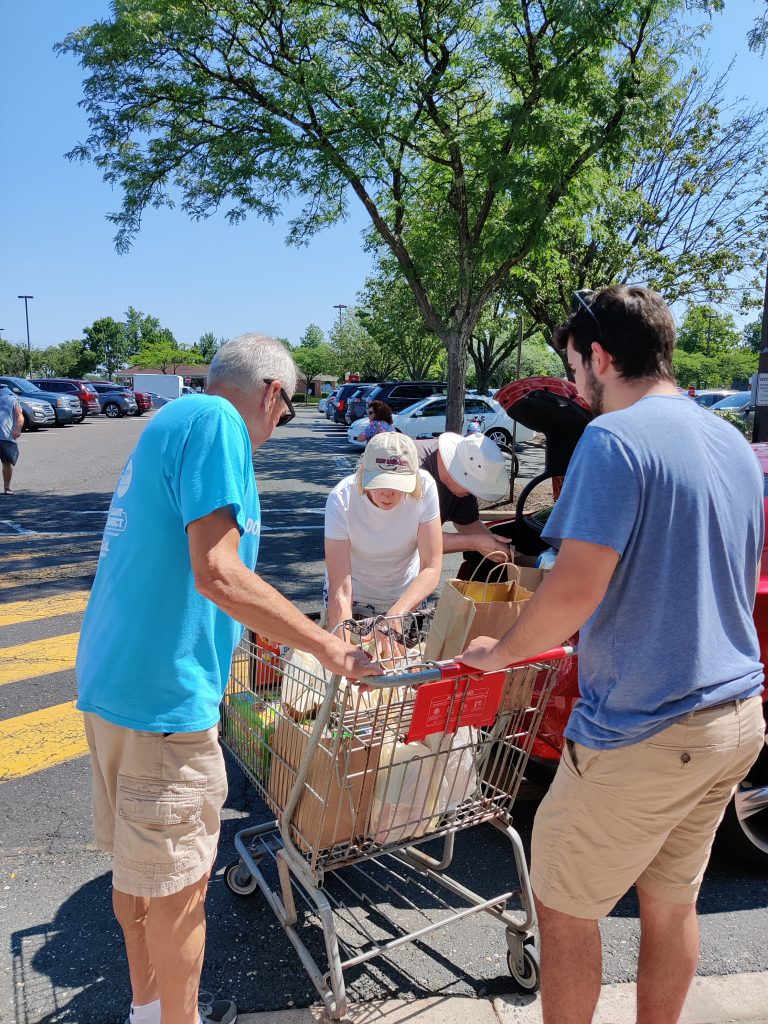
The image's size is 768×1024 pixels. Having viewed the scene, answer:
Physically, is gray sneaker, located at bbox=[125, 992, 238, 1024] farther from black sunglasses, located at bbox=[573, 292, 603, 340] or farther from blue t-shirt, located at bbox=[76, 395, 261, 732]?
black sunglasses, located at bbox=[573, 292, 603, 340]

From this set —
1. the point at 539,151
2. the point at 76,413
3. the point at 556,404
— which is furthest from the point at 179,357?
the point at 556,404

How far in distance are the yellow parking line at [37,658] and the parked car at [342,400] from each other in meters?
29.3

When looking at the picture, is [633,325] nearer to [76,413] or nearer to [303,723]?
[303,723]

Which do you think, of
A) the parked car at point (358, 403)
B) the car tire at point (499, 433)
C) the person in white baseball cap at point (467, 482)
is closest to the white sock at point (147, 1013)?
the person in white baseball cap at point (467, 482)

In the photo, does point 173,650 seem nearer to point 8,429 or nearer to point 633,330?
point 633,330

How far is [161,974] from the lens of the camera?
2049 millimetres

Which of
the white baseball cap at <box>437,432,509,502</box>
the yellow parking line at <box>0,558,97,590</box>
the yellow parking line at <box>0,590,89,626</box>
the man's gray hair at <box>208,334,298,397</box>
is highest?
the man's gray hair at <box>208,334,298,397</box>

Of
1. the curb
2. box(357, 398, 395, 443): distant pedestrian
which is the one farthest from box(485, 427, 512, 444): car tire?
the curb

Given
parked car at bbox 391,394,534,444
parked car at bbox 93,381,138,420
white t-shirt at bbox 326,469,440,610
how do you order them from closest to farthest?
white t-shirt at bbox 326,469,440,610
parked car at bbox 391,394,534,444
parked car at bbox 93,381,138,420

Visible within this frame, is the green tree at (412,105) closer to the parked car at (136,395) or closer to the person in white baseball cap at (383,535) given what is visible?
the person in white baseball cap at (383,535)

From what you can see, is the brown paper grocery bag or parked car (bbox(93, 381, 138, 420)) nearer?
the brown paper grocery bag

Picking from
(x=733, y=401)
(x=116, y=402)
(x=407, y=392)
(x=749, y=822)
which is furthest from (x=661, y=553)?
(x=116, y=402)

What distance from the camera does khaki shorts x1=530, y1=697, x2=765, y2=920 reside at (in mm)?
1810

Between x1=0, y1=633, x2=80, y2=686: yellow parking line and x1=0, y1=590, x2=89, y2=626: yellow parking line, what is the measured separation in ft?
1.99
